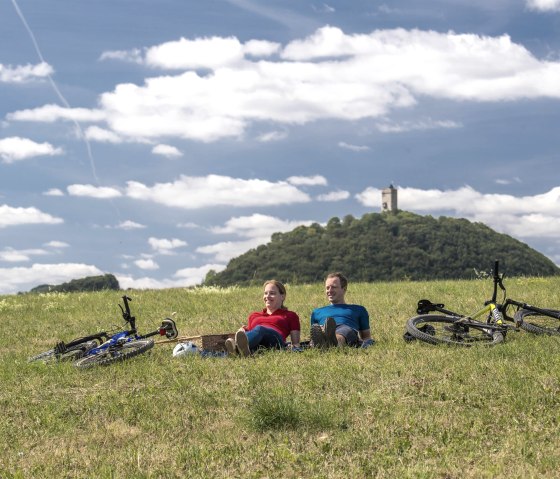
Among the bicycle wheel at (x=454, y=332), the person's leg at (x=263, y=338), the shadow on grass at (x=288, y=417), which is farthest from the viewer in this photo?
the bicycle wheel at (x=454, y=332)

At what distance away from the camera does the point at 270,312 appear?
44.6ft

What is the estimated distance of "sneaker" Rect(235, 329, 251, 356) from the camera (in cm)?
1243

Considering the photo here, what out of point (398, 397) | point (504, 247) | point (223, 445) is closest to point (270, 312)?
point (398, 397)

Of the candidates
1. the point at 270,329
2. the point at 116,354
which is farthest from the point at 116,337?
the point at 270,329

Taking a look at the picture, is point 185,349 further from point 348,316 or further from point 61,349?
point 348,316

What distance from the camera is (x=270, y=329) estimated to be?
13.0m

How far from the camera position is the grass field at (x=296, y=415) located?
23.7 feet

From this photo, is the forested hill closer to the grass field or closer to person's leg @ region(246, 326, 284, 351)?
person's leg @ region(246, 326, 284, 351)

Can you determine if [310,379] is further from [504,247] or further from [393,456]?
[504,247]

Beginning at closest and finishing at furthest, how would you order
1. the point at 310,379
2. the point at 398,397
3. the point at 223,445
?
the point at 223,445 < the point at 398,397 < the point at 310,379

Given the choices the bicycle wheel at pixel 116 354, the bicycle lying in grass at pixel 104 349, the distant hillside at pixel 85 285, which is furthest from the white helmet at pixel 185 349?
the distant hillside at pixel 85 285

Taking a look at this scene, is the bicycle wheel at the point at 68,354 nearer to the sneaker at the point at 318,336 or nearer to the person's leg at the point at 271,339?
the person's leg at the point at 271,339

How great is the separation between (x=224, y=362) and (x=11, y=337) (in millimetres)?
7941

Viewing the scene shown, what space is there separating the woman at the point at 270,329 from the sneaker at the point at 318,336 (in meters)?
0.36
